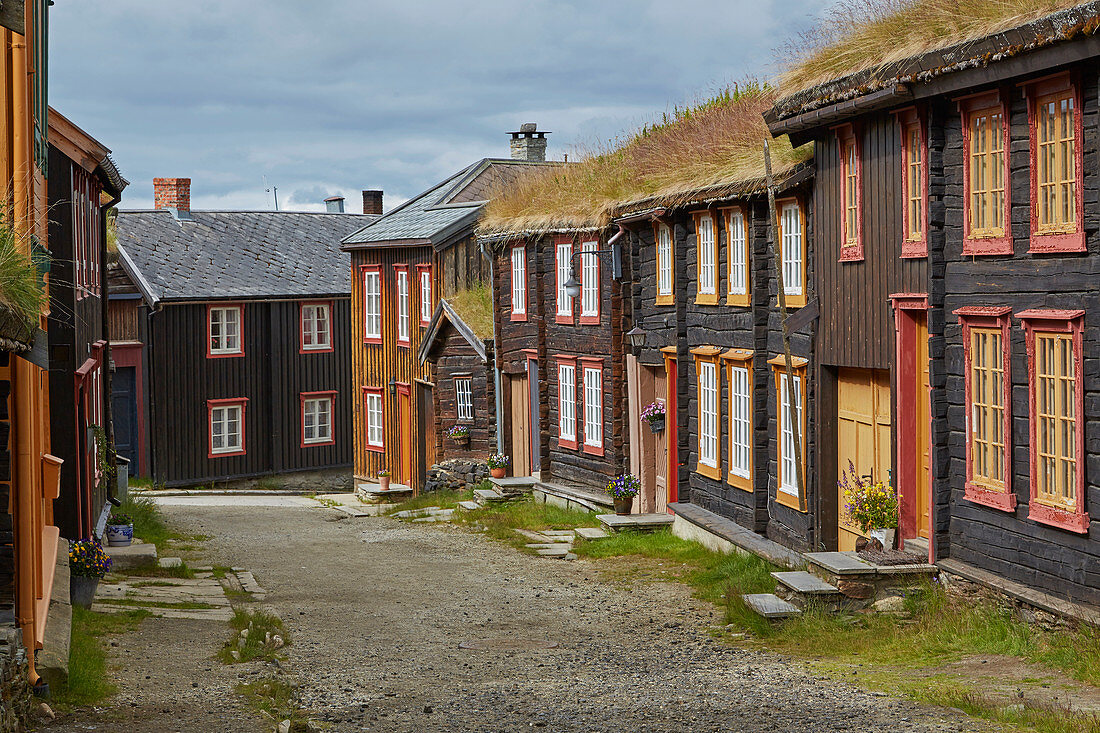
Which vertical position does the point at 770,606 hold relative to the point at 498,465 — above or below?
below

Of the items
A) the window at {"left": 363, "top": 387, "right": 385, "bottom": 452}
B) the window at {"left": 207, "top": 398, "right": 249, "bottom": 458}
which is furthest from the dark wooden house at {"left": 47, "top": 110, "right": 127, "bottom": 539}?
the window at {"left": 207, "top": 398, "right": 249, "bottom": 458}

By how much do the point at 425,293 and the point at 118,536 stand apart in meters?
11.9

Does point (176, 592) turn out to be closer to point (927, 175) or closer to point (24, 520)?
point (24, 520)

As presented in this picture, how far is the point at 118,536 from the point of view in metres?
16.3

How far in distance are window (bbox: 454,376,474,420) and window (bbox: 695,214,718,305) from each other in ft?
30.8

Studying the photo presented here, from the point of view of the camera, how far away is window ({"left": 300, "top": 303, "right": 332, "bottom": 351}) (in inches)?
1283

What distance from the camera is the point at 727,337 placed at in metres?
15.6

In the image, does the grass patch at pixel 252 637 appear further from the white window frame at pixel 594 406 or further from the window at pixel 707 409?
the white window frame at pixel 594 406

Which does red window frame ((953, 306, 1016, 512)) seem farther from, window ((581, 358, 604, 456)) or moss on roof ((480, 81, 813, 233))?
window ((581, 358, 604, 456))

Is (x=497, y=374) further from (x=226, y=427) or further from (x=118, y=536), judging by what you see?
(x=226, y=427)

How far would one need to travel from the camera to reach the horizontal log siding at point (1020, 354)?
8.93 m

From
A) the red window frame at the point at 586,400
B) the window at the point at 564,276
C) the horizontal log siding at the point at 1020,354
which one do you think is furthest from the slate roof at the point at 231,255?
the horizontal log siding at the point at 1020,354

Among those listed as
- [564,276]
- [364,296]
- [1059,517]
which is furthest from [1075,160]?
[364,296]

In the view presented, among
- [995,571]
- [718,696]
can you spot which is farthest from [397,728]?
[995,571]
